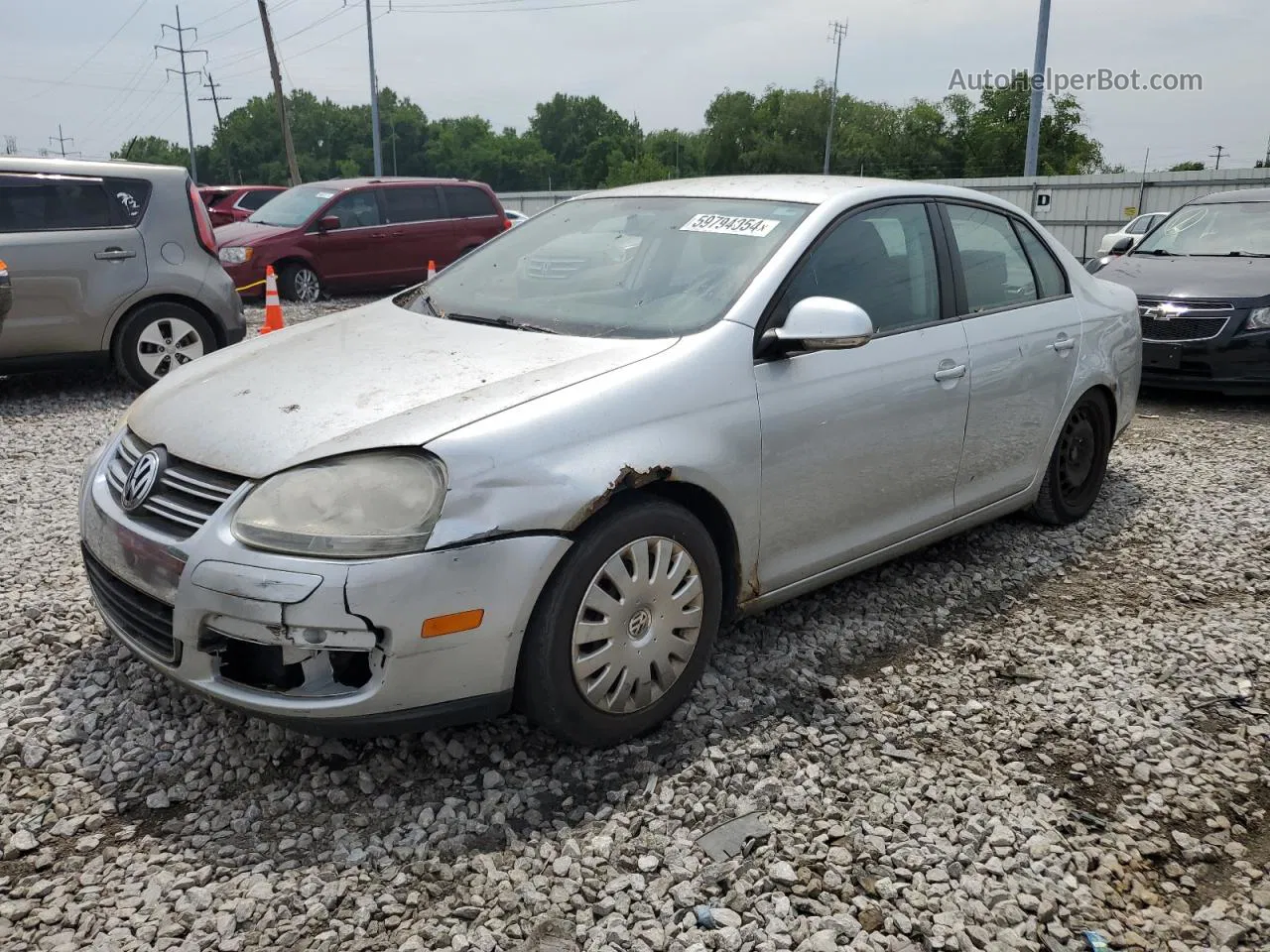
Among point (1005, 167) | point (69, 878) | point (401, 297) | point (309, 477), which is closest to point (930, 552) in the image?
point (401, 297)

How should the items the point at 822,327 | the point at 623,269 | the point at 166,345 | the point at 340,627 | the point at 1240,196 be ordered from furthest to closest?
the point at 1240,196 → the point at 166,345 → the point at 623,269 → the point at 822,327 → the point at 340,627

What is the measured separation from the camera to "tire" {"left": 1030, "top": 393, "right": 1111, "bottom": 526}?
489cm

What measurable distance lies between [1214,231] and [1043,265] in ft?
17.2

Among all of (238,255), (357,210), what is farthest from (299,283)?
(357,210)

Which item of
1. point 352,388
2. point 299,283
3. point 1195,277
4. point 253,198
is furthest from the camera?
point 253,198

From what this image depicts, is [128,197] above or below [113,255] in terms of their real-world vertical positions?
above

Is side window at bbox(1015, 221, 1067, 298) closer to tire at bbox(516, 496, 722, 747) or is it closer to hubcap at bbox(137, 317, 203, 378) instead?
tire at bbox(516, 496, 722, 747)

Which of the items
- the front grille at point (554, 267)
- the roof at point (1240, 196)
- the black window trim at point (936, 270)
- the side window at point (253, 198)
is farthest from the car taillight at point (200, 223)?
the side window at point (253, 198)

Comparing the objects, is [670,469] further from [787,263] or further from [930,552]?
[930,552]

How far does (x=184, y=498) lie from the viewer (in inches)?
109

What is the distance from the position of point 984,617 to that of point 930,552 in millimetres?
700

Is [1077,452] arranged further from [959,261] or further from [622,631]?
[622,631]

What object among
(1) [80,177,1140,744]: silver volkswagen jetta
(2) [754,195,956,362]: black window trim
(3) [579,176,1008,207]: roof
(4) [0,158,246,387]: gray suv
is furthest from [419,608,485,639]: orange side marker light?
(4) [0,158,246,387]: gray suv

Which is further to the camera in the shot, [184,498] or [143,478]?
[143,478]
